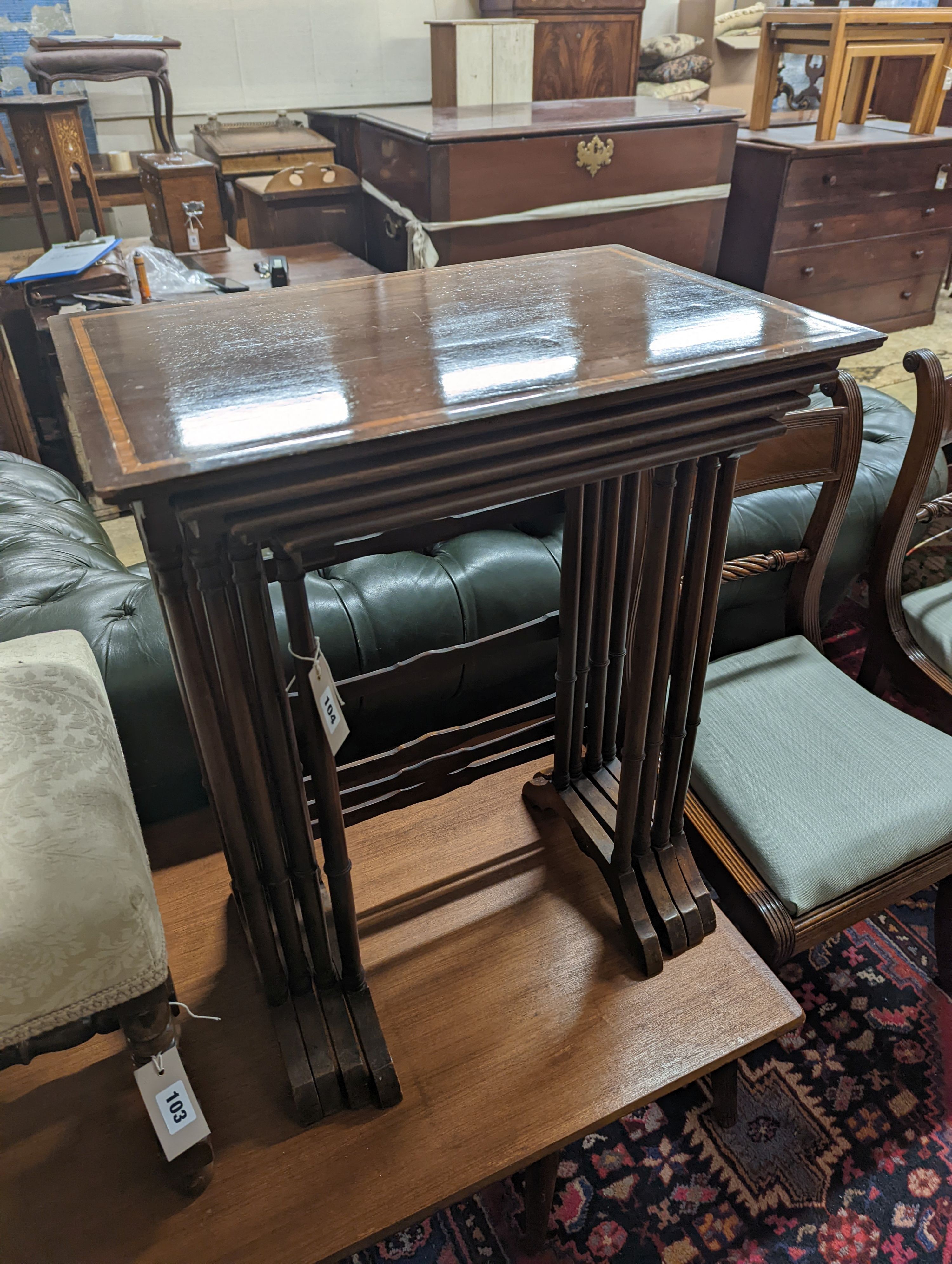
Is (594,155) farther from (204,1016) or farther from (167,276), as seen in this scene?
(204,1016)

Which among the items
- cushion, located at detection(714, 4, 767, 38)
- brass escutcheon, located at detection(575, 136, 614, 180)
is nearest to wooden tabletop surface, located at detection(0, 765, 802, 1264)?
brass escutcheon, located at detection(575, 136, 614, 180)

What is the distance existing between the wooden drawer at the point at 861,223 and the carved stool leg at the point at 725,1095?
9.69 feet

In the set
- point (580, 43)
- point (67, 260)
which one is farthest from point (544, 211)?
point (580, 43)

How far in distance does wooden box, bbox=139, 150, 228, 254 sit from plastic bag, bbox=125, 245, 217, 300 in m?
0.43

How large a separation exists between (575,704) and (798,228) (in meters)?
2.73

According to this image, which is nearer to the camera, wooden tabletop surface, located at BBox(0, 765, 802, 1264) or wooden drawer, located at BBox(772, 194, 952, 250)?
wooden tabletop surface, located at BBox(0, 765, 802, 1264)

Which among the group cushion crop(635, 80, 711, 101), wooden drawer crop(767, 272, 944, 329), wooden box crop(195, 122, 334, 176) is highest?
cushion crop(635, 80, 711, 101)

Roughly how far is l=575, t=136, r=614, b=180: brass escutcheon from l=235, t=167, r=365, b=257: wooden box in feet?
3.36

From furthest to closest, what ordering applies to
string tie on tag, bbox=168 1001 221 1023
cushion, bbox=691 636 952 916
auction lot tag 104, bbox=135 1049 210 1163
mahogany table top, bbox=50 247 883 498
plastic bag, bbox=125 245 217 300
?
plastic bag, bbox=125 245 217 300 → cushion, bbox=691 636 952 916 → string tie on tag, bbox=168 1001 221 1023 → auction lot tag 104, bbox=135 1049 210 1163 → mahogany table top, bbox=50 247 883 498

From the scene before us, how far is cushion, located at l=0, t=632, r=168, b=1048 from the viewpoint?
0.78 meters

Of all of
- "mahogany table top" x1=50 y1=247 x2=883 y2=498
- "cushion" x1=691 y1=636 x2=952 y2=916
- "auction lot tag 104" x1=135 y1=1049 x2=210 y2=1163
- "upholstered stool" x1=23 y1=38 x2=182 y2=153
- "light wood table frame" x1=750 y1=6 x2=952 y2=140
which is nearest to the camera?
"mahogany table top" x1=50 y1=247 x2=883 y2=498

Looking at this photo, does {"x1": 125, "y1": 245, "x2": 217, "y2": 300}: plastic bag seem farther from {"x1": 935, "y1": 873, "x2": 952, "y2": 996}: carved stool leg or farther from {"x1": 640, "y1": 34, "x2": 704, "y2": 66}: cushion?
{"x1": 640, "y1": 34, "x2": 704, "y2": 66}: cushion

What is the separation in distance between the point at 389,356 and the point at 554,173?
228 centimetres

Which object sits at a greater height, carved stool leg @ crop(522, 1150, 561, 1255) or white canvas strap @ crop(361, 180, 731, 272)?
white canvas strap @ crop(361, 180, 731, 272)
